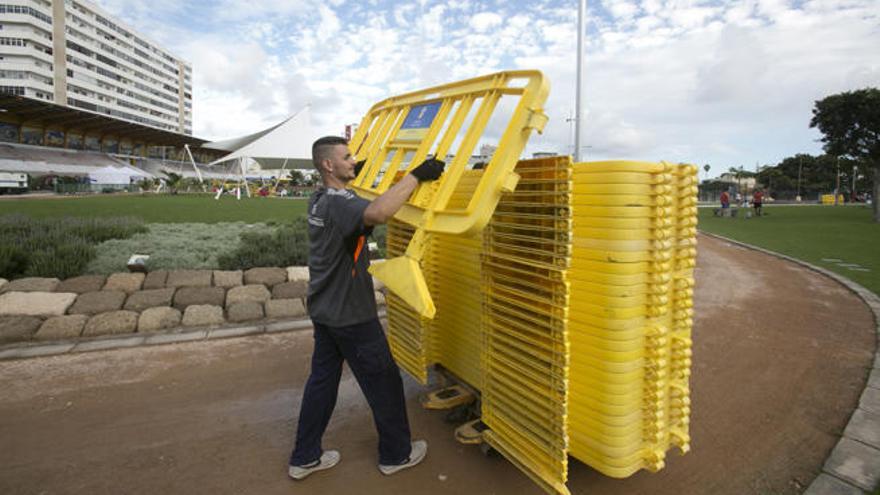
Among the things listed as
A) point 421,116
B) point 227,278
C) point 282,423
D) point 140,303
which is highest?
point 421,116

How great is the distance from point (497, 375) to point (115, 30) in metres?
127

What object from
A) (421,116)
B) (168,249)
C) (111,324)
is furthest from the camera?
(168,249)

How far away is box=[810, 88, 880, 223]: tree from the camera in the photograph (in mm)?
23309

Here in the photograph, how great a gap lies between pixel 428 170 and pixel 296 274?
5.67m

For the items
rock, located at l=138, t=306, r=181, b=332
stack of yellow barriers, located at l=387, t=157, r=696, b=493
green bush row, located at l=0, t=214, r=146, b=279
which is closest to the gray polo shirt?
stack of yellow barriers, located at l=387, t=157, r=696, b=493

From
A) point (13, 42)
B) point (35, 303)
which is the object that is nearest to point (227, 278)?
point (35, 303)

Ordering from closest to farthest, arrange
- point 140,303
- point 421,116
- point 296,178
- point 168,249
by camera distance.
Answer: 1. point 421,116
2. point 140,303
3. point 168,249
4. point 296,178

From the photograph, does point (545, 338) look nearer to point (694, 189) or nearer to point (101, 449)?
point (694, 189)

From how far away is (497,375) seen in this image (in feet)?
9.70

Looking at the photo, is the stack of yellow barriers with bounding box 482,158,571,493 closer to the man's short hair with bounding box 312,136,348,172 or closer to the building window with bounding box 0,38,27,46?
the man's short hair with bounding box 312,136,348,172

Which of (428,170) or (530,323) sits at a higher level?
(428,170)

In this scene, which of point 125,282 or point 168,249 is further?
point 168,249

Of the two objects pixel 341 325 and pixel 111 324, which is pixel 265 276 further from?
pixel 341 325

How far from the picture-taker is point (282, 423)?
12.5ft
